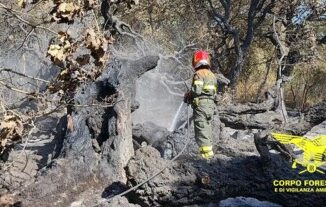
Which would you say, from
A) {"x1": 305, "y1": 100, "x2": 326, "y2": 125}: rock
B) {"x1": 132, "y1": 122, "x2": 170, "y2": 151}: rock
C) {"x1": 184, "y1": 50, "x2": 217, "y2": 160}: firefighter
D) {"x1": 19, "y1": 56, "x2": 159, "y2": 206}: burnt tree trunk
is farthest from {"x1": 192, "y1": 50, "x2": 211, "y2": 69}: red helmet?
{"x1": 305, "y1": 100, "x2": 326, "y2": 125}: rock

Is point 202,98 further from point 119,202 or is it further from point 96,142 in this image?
point 119,202

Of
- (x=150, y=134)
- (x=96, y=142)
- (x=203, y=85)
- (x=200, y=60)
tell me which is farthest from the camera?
(x=150, y=134)

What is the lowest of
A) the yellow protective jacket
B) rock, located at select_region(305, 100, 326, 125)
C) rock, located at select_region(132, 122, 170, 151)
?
rock, located at select_region(132, 122, 170, 151)

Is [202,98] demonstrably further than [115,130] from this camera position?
Yes

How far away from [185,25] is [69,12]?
1053 cm

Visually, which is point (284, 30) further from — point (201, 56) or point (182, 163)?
point (182, 163)

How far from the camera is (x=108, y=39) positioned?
103 inches

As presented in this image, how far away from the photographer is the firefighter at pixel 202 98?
5.85 metres

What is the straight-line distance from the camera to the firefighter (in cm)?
585

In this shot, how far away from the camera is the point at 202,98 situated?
598 cm

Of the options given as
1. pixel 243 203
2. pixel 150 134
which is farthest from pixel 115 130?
pixel 243 203

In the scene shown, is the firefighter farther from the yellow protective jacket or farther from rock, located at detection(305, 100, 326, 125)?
rock, located at detection(305, 100, 326, 125)

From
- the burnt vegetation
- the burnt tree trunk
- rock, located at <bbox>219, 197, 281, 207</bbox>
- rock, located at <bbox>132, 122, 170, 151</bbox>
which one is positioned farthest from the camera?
rock, located at <bbox>132, 122, 170, 151</bbox>

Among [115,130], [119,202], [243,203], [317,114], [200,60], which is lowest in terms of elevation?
[243,203]
